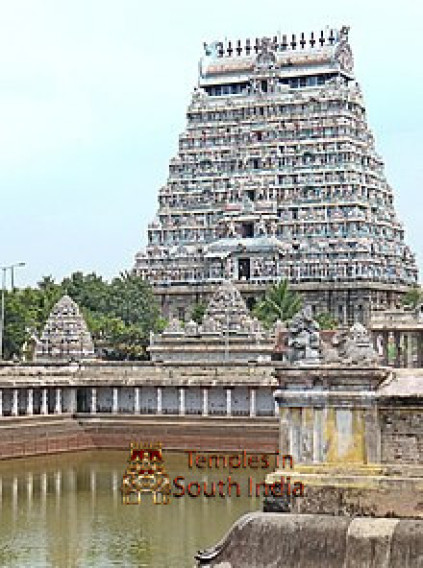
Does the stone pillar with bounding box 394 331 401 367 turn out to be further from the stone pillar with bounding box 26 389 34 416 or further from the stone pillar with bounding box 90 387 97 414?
the stone pillar with bounding box 26 389 34 416

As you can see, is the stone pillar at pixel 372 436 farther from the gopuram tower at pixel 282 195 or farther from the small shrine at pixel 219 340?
the gopuram tower at pixel 282 195

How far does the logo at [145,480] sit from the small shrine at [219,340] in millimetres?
20439

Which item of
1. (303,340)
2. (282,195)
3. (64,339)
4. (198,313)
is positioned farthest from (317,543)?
(282,195)

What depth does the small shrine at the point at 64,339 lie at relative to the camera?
211 feet

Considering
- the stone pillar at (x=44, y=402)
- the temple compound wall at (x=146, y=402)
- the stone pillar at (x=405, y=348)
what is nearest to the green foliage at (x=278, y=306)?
the stone pillar at (x=405, y=348)

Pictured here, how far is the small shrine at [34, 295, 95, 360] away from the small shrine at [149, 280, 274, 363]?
402 centimetres

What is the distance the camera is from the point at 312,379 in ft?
66.9

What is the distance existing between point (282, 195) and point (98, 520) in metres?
67.9

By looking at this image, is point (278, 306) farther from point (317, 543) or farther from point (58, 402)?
point (317, 543)

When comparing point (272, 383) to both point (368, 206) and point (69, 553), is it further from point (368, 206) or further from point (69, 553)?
point (368, 206)

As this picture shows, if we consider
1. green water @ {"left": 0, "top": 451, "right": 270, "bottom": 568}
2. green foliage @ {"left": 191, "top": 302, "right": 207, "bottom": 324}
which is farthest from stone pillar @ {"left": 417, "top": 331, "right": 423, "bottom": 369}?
green foliage @ {"left": 191, "top": 302, "right": 207, "bottom": 324}

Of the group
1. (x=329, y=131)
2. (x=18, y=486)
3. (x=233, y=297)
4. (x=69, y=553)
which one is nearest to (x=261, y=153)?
(x=329, y=131)

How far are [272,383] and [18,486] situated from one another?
47.2 feet

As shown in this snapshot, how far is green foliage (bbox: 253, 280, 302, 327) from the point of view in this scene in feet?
287
